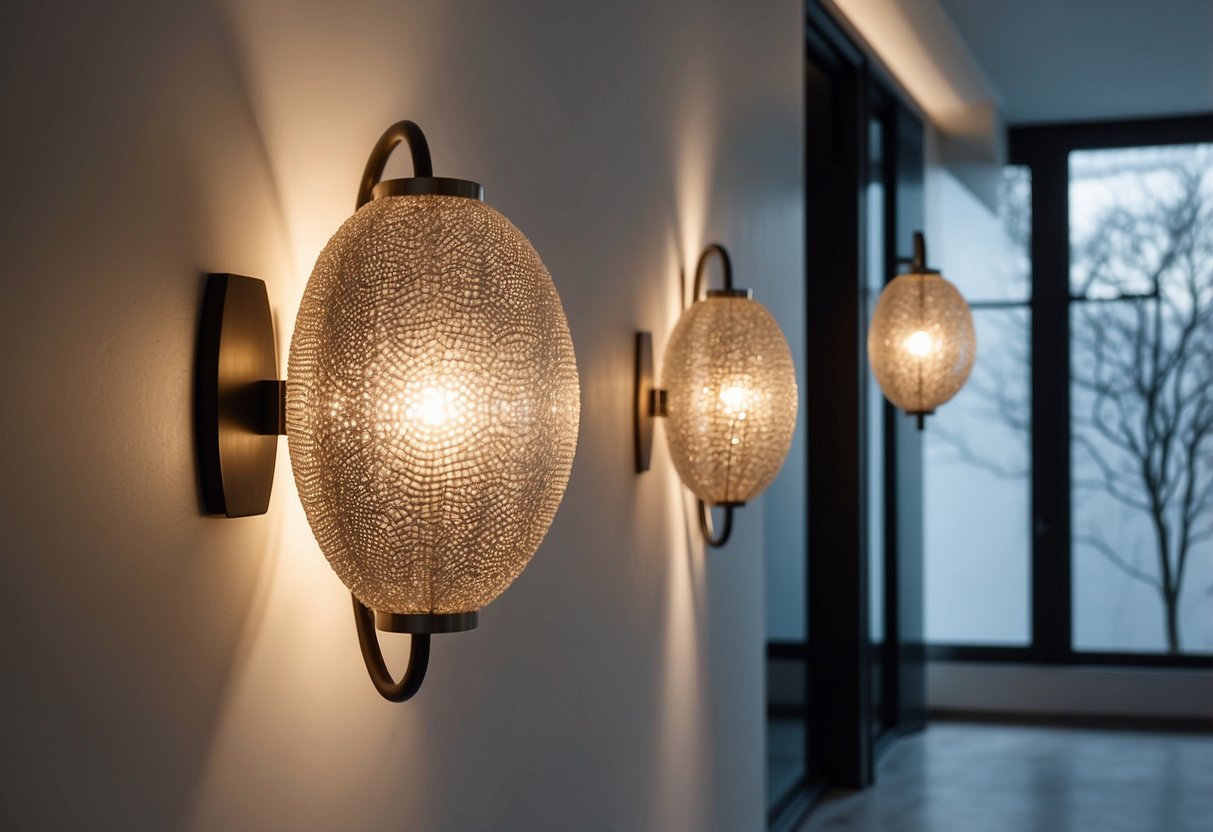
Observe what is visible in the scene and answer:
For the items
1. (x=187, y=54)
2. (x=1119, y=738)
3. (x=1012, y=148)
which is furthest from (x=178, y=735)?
(x=1012, y=148)

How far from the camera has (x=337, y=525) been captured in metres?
1.00

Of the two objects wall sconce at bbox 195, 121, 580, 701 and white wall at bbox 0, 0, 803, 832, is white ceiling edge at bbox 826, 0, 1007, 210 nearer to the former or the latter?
white wall at bbox 0, 0, 803, 832

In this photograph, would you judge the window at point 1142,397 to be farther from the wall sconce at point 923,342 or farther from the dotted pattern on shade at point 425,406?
the dotted pattern on shade at point 425,406

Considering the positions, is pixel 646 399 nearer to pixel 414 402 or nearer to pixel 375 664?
pixel 375 664

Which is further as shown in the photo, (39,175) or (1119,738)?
(1119,738)

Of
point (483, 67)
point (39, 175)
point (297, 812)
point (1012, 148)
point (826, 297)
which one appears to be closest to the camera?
point (39, 175)

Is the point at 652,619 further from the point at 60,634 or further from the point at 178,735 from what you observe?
the point at 60,634

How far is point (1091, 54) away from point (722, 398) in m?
3.61

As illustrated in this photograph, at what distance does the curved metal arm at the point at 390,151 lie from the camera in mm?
1091

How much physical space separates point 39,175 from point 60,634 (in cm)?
31

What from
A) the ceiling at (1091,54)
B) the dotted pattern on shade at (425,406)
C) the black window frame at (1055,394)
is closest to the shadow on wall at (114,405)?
the dotted pattern on shade at (425,406)

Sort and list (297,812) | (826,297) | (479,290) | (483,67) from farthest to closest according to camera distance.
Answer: (826,297) < (483,67) < (297,812) < (479,290)

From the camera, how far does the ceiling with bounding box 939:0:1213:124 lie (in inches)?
173

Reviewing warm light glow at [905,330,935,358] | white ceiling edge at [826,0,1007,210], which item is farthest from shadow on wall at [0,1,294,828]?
Answer: white ceiling edge at [826,0,1007,210]
